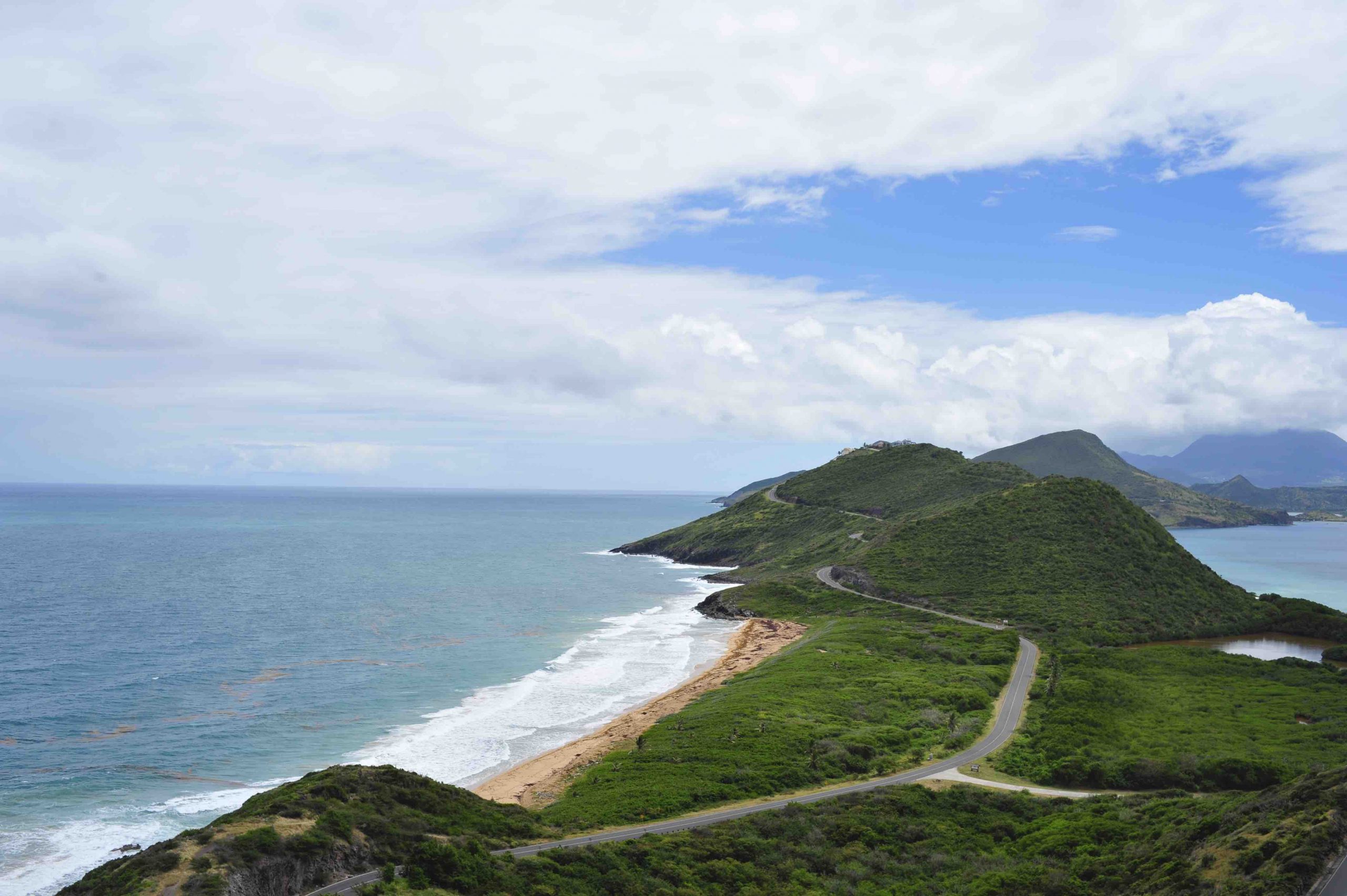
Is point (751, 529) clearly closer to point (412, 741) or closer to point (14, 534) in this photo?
point (412, 741)

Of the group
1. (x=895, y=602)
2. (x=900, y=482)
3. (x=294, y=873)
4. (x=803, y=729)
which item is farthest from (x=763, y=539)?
(x=294, y=873)

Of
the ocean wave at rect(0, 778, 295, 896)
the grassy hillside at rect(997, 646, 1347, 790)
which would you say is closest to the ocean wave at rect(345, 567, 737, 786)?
the ocean wave at rect(0, 778, 295, 896)

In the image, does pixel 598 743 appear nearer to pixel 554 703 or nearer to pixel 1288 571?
pixel 554 703

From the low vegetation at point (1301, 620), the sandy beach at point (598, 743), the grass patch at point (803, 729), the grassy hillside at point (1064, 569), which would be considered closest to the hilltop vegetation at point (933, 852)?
the grass patch at point (803, 729)

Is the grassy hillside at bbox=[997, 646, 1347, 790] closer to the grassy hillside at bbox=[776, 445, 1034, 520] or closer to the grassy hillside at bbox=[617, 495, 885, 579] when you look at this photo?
the grassy hillside at bbox=[617, 495, 885, 579]

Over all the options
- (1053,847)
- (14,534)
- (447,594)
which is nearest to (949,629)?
(1053,847)
